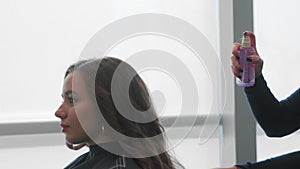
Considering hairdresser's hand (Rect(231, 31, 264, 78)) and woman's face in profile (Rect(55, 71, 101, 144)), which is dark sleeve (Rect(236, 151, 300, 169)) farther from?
woman's face in profile (Rect(55, 71, 101, 144))

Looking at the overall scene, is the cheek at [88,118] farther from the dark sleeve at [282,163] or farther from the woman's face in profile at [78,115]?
the dark sleeve at [282,163]

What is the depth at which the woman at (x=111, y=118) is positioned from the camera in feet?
3.86

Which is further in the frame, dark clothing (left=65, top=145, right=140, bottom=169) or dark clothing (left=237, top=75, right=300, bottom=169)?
dark clothing (left=237, top=75, right=300, bottom=169)

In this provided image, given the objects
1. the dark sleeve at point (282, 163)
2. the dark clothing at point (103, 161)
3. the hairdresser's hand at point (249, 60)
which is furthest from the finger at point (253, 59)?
the dark clothing at point (103, 161)

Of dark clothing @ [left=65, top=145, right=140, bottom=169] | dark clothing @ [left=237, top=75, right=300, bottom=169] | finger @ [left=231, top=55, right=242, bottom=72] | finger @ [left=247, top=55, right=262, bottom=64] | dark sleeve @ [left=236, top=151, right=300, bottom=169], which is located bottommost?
dark sleeve @ [left=236, top=151, right=300, bottom=169]

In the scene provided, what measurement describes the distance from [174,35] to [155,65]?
1.29ft

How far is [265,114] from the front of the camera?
50.7 inches

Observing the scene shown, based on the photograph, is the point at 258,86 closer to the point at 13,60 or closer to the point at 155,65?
the point at 155,65

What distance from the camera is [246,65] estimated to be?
1.25 m

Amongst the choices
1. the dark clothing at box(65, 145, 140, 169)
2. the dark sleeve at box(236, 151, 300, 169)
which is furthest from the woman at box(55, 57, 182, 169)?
the dark sleeve at box(236, 151, 300, 169)

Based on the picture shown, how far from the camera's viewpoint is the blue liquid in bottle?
4.12ft

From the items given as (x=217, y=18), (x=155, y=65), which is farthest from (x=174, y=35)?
(x=155, y=65)

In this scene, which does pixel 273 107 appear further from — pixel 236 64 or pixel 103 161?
pixel 103 161

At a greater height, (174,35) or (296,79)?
(174,35)
